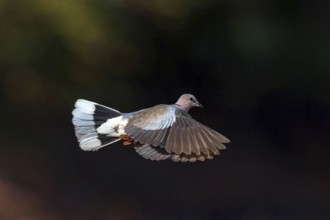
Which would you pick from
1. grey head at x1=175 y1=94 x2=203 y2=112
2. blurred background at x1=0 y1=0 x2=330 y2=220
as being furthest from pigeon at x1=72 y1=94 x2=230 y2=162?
blurred background at x1=0 y1=0 x2=330 y2=220

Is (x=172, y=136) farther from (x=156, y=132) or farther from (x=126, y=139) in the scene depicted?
(x=126, y=139)

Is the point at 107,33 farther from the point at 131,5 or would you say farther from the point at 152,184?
the point at 152,184

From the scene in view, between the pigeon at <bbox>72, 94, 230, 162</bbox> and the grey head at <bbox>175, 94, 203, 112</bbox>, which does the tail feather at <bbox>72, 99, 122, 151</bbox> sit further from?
the grey head at <bbox>175, 94, 203, 112</bbox>

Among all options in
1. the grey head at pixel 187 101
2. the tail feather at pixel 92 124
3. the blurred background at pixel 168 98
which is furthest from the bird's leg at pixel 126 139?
the blurred background at pixel 168 98

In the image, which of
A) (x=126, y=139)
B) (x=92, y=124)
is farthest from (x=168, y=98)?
(x=126, y=139)

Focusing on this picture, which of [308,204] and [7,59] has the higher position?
[7,59]

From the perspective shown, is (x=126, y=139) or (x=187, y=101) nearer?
(x=126, y=139)

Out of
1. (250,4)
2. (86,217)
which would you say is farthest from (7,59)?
(250,4)
